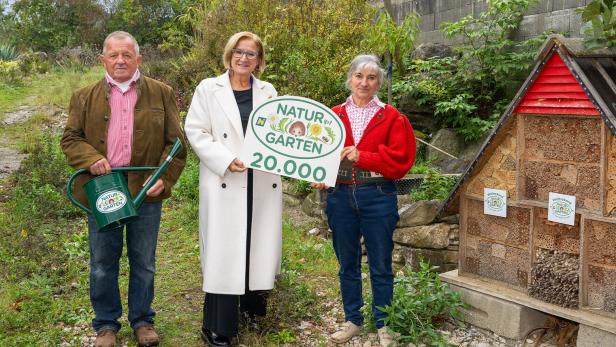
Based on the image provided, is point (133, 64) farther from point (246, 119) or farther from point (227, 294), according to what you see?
point (227, 294)

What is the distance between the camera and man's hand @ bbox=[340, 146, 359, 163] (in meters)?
3.64

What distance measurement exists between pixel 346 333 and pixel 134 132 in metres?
1.78

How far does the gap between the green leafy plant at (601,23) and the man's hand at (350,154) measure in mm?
1409

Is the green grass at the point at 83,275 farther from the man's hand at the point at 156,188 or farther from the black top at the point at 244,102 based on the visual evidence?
the black top at the point at 244,102

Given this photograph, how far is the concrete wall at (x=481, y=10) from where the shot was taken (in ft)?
22.6

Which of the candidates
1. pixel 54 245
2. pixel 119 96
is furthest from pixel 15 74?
pixel 119 96

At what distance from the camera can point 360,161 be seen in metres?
3.63

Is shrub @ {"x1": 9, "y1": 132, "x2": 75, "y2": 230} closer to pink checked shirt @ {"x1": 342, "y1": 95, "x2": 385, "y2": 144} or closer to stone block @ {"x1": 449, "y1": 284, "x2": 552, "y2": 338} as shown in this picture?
pink checked shirt @ {"x1": 342, "y1": 95, "x2": 385, "y2": 144}

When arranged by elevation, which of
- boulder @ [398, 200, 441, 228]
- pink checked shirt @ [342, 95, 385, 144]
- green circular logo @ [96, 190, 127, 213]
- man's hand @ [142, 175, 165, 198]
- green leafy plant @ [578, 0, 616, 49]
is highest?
green leafy plant @ [578, 0, 616, 49]

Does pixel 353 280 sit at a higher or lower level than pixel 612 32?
lower

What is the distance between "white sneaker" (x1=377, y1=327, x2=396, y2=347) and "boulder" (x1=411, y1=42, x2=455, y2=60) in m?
5.22

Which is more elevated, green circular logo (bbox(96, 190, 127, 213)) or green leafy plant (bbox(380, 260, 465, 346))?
green circular logo (bbox(96, 190, 127, 213))

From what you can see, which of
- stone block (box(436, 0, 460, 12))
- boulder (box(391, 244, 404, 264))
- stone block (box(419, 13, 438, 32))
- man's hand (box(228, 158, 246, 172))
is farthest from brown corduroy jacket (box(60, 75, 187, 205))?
stone block (box(419, 13, 438, 32))

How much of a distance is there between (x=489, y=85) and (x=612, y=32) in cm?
399
